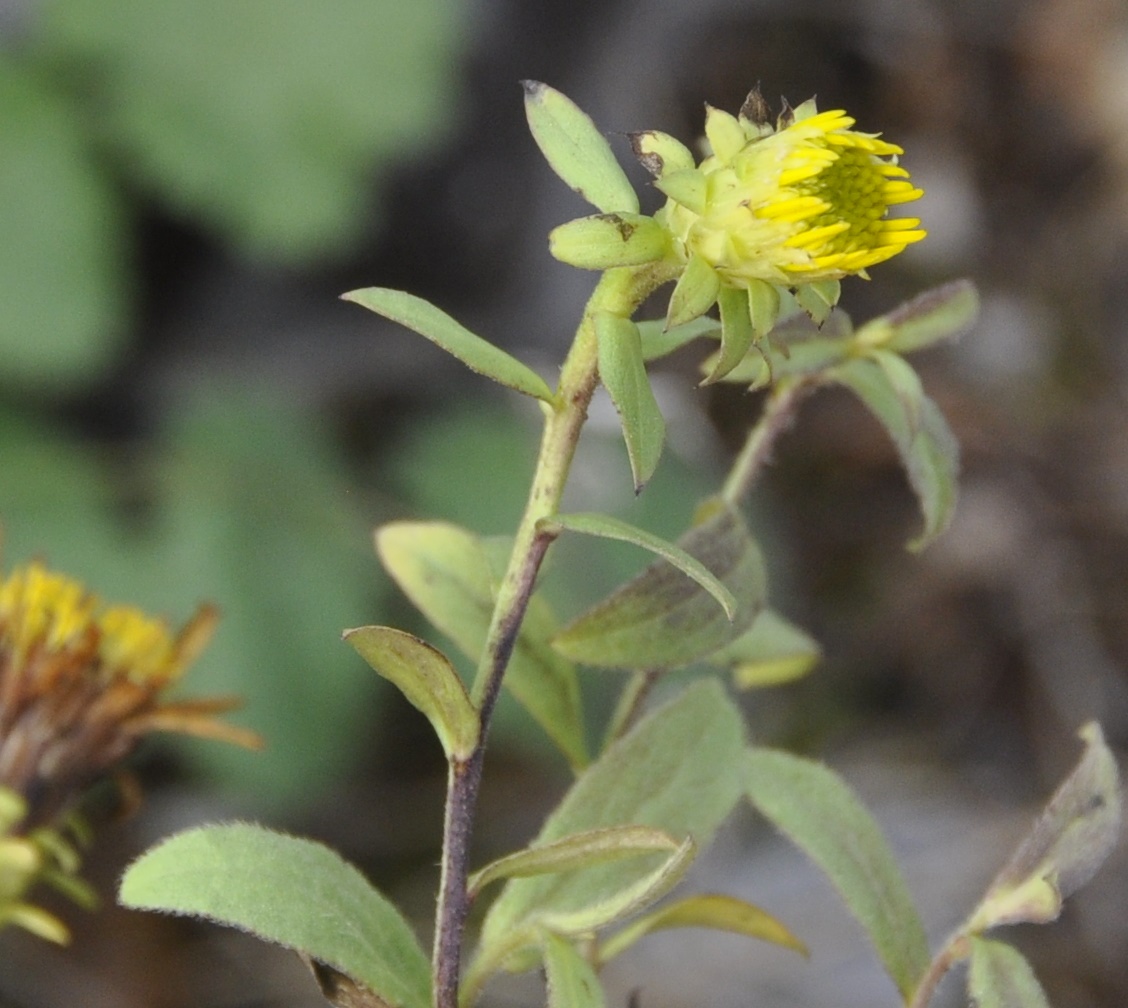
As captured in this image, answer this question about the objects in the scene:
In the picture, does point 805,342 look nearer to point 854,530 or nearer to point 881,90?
point 854,530

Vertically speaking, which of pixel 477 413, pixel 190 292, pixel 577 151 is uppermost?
pixel 190 292

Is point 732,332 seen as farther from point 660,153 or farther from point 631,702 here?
point 631,702

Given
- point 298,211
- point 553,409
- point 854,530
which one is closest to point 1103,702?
point 854,530

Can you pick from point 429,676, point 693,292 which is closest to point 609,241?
point 693,292

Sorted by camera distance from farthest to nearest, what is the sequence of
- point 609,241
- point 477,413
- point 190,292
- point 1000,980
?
point 190,292 < point 477,413 < point 1000,980 < point 609,241

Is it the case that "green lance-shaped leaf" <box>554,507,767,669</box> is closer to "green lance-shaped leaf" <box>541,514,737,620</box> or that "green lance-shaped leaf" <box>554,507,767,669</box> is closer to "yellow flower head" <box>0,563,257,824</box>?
"green lance-shaped leaf" <box>541,514,737,620</box>

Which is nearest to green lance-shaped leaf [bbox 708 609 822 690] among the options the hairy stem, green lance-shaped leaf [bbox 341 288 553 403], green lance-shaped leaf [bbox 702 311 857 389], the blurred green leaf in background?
the hairy stem

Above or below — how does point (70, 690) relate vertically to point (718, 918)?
above
